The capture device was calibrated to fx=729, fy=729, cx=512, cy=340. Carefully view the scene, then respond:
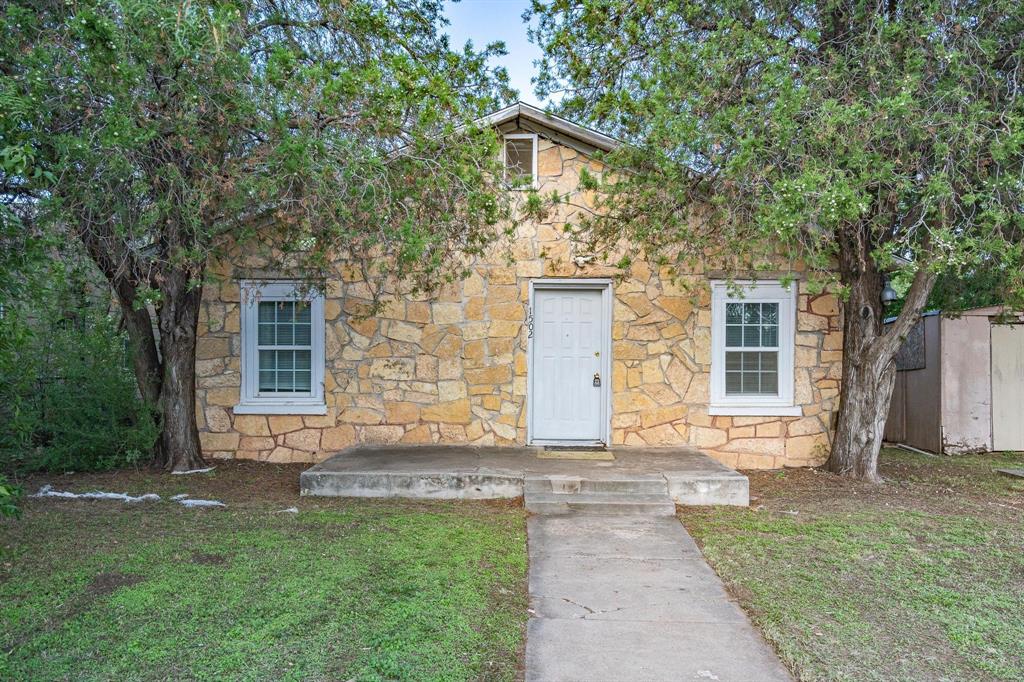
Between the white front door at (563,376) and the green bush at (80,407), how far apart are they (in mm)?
4488

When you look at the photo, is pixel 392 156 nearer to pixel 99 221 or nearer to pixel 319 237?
pixel 319 237

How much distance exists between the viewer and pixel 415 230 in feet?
20.1

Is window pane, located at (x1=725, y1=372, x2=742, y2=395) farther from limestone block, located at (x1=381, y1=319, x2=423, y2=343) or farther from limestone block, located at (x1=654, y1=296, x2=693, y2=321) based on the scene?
limestone block, located at (x1=381, y1=319, x2=423, y2=343)

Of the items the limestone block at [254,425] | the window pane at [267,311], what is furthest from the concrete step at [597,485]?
the window pane at [267,311]

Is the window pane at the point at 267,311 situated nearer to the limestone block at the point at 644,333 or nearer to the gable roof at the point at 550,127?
the gable roof at the point at 550,127

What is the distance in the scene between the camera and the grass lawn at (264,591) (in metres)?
3.58

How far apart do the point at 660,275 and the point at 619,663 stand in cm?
577

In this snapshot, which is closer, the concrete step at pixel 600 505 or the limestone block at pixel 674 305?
the concrete step at pixel 600 505

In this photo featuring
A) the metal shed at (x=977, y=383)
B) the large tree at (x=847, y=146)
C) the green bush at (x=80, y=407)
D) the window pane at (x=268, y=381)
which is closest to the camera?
the large tree at (x=847, y=146)

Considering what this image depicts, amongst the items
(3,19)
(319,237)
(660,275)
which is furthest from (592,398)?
(3,19)

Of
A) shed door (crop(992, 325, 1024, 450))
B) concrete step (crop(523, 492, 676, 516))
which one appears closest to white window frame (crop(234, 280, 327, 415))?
concrete step (crop(523, 492, 676, 516))

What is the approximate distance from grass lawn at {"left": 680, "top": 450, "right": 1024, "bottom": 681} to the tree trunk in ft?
18.3

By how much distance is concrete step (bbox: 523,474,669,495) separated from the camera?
6977 mm

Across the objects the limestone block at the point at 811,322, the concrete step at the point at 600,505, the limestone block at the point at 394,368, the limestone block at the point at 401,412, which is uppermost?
the limestone block at the point at 811,322
